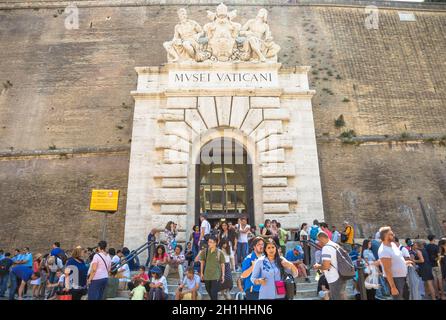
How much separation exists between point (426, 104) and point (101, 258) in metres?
14.2

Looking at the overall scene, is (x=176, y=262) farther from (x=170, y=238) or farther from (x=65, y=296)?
(x=65, y=296)

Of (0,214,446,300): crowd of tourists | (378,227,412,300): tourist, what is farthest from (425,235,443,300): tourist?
(378,227,412,300): tourist

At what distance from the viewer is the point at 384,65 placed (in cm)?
1540

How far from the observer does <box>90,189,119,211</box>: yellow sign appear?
927 cm

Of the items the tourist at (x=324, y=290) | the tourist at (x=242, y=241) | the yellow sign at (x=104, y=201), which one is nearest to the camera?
the tourist at (x=324, y=290)

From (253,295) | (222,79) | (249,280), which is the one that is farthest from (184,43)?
(253,295)

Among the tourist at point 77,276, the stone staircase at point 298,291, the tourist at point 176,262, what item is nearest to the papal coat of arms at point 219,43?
the tourist at point 176,262

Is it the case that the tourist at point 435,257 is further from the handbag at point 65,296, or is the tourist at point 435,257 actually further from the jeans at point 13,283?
the jeans at point 13,283

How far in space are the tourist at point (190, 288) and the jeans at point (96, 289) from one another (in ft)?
4.00

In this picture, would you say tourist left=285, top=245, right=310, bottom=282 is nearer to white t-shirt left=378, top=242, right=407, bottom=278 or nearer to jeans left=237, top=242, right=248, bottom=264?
jeans left=237, top=242, right=248, bottom=264

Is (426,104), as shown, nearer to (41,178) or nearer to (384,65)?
(384,65)

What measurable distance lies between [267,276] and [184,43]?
30.1 feet

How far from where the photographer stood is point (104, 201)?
9328mm

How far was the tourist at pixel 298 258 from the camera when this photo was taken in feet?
23.7
